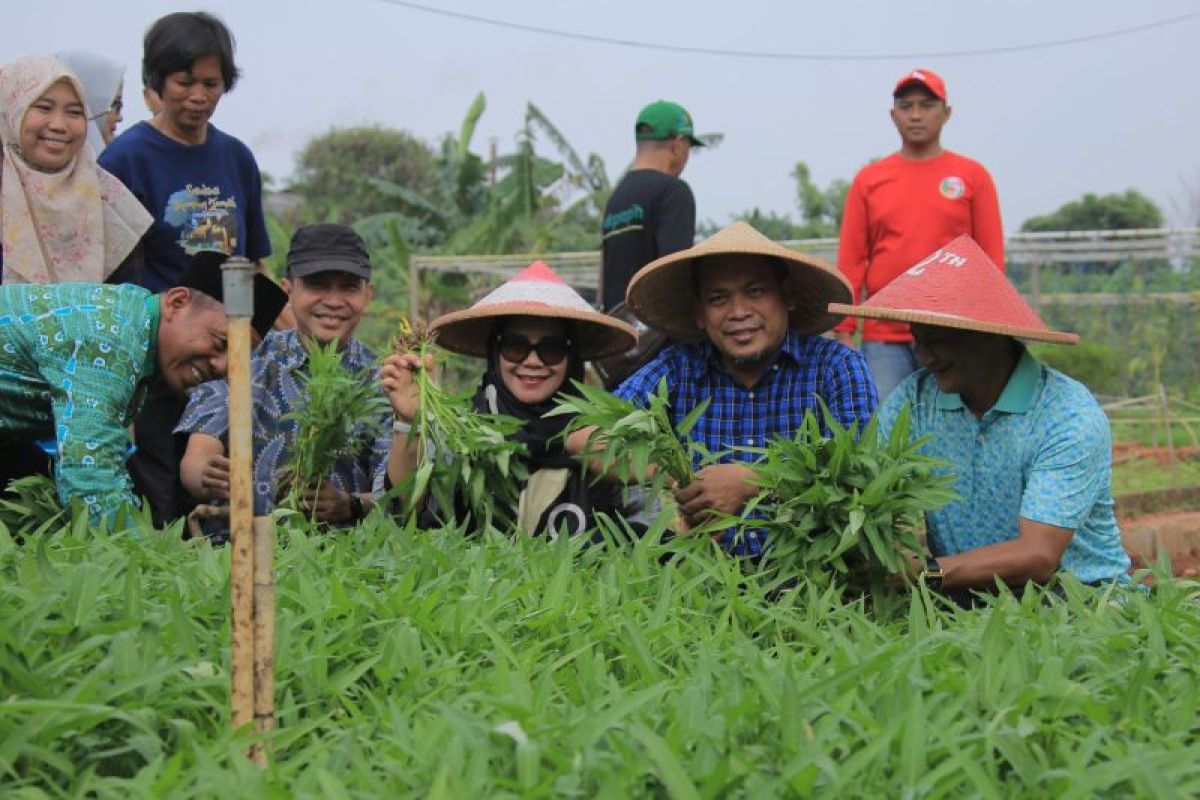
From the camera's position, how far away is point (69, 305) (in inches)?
149

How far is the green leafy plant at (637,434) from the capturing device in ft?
11.4

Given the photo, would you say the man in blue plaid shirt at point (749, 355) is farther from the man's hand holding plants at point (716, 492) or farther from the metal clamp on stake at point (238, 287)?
the metal clamp on stake at point (238, 287)

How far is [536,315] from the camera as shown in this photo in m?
4.53

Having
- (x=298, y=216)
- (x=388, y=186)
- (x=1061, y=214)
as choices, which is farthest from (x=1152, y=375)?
(x=1061, y=214)

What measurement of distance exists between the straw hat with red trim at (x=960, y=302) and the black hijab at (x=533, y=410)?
94 centimetres

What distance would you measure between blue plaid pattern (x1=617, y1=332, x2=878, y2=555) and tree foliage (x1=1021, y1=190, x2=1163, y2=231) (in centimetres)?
3569

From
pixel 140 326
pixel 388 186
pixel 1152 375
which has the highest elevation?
pixel 388 186

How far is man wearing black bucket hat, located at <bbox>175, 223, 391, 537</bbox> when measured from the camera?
174 inches

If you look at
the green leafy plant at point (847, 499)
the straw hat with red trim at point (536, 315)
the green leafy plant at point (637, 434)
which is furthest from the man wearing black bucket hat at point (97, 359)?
the green leafy plant at point (847, 499)

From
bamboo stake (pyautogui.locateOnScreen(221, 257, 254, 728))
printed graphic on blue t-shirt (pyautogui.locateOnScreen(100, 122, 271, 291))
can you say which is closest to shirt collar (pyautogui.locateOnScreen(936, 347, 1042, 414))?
bamboo stake (pyautogui.locateOnScreen(221, 257, 254, 728))

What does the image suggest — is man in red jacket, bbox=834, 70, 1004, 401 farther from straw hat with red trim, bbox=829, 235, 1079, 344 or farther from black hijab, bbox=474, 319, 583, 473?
straw hat with red trim, bbox=829, 235, 1079, 344

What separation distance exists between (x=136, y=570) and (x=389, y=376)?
1293 mm

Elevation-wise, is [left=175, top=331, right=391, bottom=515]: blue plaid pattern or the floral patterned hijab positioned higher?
the floral patterned hijab

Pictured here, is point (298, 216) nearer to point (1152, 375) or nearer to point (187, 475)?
point (1152, 375)
